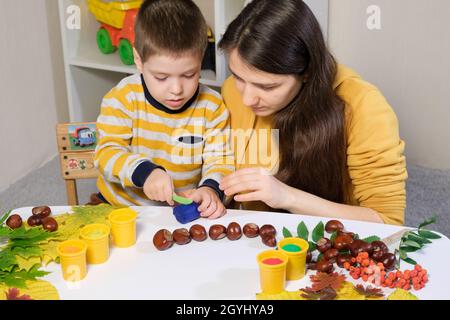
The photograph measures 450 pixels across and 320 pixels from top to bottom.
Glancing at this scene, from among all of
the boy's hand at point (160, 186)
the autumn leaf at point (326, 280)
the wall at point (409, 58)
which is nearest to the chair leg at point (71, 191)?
the boy's hand at point (160, 186)

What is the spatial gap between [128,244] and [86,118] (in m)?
1.72

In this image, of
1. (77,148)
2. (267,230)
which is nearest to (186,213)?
(267,230)

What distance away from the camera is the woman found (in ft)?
4.13

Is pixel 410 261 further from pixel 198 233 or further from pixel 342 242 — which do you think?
pixel 198 233

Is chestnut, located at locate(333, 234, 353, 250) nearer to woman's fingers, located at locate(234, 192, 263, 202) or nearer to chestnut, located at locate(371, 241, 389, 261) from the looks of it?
chestnut, located at locate(371, 241, 389, 261)

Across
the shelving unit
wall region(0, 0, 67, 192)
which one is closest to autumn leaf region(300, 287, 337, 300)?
the shelving unit

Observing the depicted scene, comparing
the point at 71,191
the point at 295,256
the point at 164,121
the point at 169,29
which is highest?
the point at 169,29

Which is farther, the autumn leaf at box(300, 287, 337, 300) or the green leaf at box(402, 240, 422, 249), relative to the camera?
the green leaf at box(402, 240, 422, 249)

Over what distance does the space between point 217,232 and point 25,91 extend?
1833mm

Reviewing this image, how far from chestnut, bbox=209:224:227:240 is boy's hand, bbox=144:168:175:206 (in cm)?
15

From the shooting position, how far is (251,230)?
1.10m

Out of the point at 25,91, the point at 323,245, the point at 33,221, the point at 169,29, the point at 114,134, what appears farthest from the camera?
the point at 25,91
